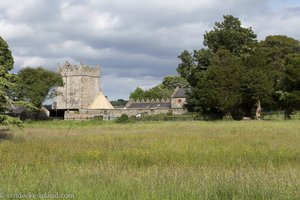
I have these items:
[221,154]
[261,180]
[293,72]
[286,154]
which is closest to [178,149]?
[221,154]

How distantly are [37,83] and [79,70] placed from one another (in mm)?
32374

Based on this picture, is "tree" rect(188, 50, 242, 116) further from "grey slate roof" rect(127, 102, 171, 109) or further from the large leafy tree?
"grey slate roof" rect(127, 102, 171, 109)

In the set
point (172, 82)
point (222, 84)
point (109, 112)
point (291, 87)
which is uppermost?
point (172, 82)

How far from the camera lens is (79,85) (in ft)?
335

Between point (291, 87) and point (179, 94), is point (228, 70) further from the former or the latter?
point (179, 94)

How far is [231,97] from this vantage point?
58875 mm

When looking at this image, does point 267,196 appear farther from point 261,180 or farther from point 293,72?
point 293,72

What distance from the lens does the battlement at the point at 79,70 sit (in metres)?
102

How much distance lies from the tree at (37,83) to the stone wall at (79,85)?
2705 centimetres

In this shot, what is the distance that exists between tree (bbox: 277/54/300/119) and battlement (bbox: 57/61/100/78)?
52.0 meters

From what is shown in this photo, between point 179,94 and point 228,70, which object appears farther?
point 179,94

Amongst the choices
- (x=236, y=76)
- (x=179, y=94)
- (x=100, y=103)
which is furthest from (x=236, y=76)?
(x=100, y=103)

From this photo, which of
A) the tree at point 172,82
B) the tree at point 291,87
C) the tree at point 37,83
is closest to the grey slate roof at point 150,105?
the tree at point 37,83

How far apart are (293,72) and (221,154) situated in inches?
1941
